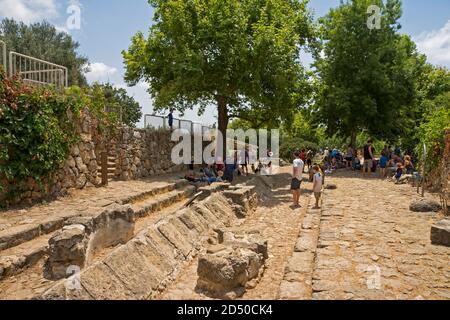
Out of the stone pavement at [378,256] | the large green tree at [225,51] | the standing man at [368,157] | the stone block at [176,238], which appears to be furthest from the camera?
the standing man at [368,157]

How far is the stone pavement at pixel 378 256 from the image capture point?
164 inches

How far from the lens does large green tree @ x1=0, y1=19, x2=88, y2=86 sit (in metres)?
27.8

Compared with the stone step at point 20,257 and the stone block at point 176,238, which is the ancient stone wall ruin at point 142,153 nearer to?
the stone step at point 20,257

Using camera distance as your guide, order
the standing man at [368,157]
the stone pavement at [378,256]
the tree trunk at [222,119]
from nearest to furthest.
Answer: the stone pavement at [378,256]
the standing man at [368,157]
the tree trunk at [222,119]

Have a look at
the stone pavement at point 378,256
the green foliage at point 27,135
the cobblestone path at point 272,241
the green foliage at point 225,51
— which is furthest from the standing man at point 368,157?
the green foliage at point 27,135

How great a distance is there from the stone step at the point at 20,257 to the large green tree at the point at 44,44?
74.7 ft

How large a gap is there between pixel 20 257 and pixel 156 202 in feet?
16.5

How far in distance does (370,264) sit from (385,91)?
17380 mm

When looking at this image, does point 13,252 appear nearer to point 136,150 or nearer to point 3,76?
point 3,76

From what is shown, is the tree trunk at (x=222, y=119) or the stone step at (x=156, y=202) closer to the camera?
the stone step at (x=156, y=202)

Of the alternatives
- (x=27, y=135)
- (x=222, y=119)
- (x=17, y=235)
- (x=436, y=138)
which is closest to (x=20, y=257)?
(x=17, y=235)

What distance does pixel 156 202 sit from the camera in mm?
10242

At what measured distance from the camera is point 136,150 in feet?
50.7

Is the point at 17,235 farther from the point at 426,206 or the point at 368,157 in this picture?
the point at 368,157
